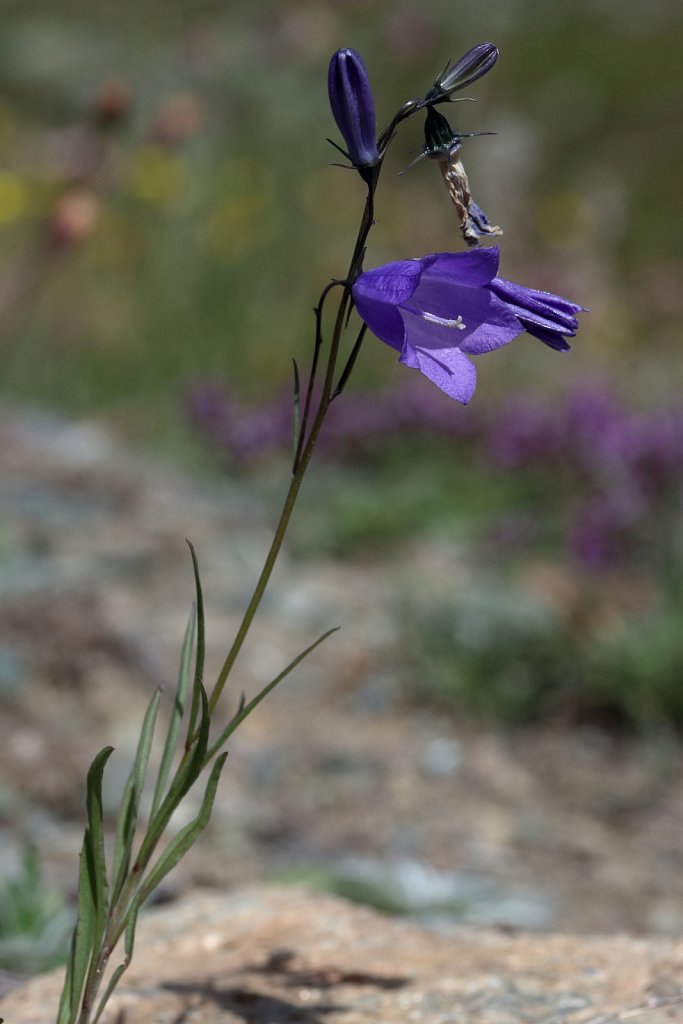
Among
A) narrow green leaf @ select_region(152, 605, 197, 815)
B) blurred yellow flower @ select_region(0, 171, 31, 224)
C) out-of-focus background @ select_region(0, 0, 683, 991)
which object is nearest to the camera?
narrow green leaf @ select_region(152, 605, 197, 815)

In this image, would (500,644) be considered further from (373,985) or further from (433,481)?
(373,985)

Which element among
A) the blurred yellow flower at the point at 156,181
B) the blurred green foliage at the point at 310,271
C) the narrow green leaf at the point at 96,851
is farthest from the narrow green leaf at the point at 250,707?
the blurred yellow flower at the point at 156,181

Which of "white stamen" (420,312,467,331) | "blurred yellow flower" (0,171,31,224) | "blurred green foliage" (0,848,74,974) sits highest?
"blurred yellow flower" (0,171,31,224)

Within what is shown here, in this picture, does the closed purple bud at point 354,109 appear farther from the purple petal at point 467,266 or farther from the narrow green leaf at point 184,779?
the narrow green leaf at point 184,779

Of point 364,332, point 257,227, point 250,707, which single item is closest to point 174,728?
point 250,707

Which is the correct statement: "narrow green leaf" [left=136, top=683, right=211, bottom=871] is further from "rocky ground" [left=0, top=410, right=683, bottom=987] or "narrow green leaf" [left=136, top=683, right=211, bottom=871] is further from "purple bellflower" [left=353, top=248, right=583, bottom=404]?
"rocky ground" [left=0, top=410, right=683, bottom=987]

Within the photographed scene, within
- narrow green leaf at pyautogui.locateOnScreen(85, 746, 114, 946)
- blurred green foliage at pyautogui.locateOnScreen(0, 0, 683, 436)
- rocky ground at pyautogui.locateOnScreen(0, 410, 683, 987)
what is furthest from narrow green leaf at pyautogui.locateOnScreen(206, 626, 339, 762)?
blurred green foliage at pyautogui.locateOnScreen(0, 0, 683, 436)
